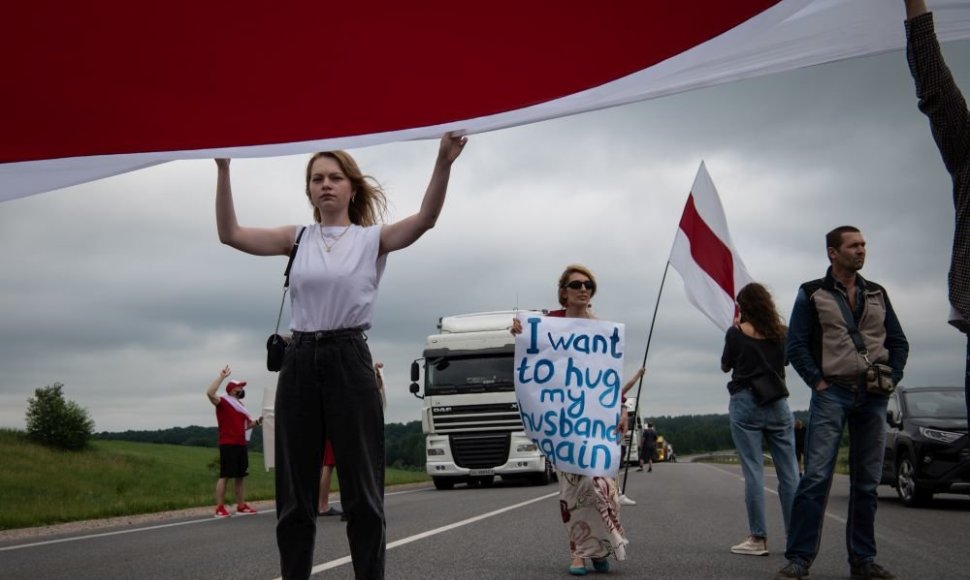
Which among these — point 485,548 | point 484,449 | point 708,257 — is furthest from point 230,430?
point 484,449

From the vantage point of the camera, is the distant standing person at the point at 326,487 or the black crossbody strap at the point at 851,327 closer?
the black crossbody strap at the point at 851,327

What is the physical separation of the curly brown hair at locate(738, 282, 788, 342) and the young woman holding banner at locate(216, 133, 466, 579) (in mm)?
4534

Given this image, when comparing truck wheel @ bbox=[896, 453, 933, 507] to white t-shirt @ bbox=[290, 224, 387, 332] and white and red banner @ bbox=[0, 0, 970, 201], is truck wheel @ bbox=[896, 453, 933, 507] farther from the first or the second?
white t-shirt @ bbox=[290, 224, 387, 332]

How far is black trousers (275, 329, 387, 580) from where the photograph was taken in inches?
139

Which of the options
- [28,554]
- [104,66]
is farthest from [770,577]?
[28,554]

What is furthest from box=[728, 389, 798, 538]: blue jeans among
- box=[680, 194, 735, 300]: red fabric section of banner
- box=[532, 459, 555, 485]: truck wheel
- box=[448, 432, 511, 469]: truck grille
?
box=[532, 459, 555, 485]: truck wheel

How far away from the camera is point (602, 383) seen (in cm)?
649

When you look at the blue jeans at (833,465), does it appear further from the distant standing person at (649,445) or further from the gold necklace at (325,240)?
the distant standing person at (649,445)

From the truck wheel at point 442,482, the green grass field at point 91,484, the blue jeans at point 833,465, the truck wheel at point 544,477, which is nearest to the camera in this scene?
the blue jeans at point 833,465

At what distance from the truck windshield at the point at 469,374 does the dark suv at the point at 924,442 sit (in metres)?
7.99

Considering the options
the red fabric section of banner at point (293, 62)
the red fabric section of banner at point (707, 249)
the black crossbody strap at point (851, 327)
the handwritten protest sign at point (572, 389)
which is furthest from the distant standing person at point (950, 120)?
the red fabric section of banner at point (707, 249)

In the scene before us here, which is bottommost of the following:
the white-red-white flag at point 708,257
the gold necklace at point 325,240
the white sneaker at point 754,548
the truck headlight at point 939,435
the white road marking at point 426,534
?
the white sneaker at point 754,548

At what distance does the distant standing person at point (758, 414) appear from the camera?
7258mm

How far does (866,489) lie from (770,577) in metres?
0.81
